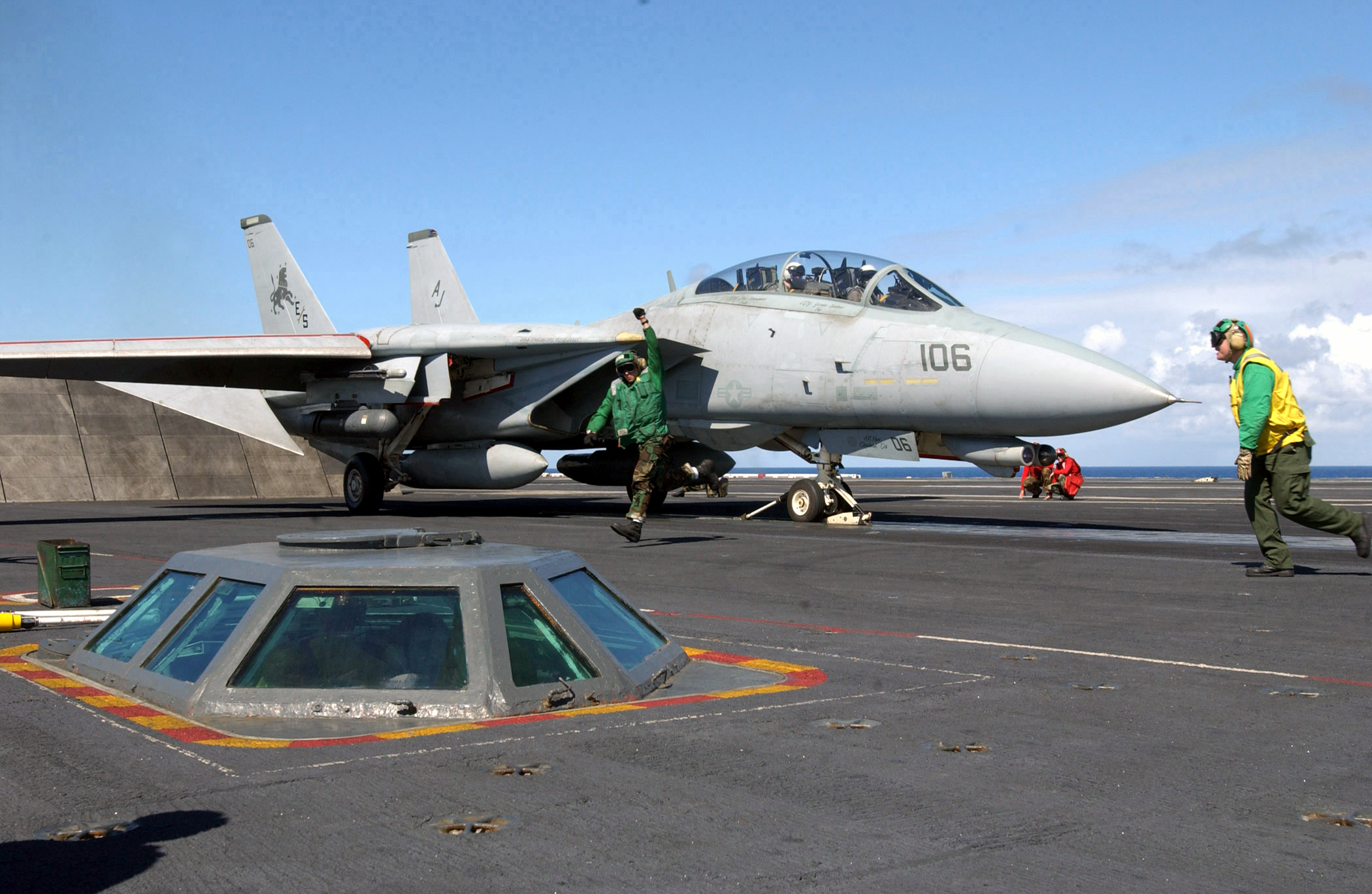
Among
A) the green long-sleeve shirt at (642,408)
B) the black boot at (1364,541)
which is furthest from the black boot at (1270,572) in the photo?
the green long-sleeve shirt at (642,408)

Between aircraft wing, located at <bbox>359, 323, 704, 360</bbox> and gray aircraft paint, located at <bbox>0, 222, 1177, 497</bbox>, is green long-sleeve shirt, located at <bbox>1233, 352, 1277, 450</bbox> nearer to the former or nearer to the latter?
gray aircraft paint, located at <bbox>0, 222, 1177, 497</bbox>

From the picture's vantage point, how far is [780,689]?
538cm

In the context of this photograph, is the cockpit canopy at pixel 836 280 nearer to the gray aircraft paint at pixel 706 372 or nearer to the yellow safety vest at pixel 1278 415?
the gray aircraft paint at pixel 706 372

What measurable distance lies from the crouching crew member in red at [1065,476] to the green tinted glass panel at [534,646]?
2740 cm

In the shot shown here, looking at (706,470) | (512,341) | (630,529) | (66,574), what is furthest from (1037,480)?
(66,574)

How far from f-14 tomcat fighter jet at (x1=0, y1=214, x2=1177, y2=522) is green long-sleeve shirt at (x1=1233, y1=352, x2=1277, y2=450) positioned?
3.50 metres

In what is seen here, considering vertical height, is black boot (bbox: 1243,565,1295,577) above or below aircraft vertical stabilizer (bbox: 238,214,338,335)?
below

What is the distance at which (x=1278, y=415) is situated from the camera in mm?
10539

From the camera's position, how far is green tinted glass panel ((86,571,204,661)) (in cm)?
527

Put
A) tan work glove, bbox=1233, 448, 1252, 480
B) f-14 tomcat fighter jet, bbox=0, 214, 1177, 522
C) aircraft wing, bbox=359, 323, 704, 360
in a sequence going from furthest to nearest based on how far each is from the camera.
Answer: aircraft wing, bbox=359, 323, 704, 360
f-14 tomcat fighter jet, bbox=0, 214, 1177, 522
tan work glove, bbox=1233, 448, 1252, 480

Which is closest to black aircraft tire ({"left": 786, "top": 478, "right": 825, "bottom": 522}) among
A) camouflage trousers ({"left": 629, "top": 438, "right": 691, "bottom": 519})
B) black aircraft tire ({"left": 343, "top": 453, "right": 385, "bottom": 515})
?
camouflage trousers ({"left": 629, "top": 438, "right": 691, "bottom": 519})

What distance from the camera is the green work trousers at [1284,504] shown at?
34.2ft

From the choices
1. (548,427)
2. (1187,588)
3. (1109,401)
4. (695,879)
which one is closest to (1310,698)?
(695,879)

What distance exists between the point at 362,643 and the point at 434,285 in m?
23.1
